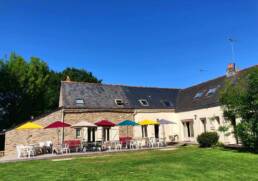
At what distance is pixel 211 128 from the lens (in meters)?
23.4

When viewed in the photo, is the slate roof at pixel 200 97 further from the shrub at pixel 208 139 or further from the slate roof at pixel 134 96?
the shrub at pixel 208 139

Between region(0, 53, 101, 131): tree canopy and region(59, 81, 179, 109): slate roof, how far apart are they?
800 cm

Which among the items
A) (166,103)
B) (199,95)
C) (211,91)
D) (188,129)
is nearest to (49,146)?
(166,103)

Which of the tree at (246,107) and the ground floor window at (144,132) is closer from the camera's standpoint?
the tree at (246,107)

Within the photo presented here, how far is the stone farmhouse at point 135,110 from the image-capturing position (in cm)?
2303

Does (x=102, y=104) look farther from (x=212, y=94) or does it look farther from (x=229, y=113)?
(x=229, y=113)

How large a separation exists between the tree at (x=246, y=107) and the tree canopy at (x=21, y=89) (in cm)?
2352

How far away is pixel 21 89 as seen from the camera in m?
31.3

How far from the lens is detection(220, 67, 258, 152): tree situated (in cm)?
1598

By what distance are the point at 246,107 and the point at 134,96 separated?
13737 millimetres

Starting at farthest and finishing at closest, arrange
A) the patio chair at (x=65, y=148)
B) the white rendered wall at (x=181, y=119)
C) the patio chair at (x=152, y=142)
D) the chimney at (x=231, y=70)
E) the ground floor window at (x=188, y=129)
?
the ground floor window at (x=188, y=129), the chimney at (x=231, y=70), the patio chair at (x=152, y=142), the white rendered wall at (x=181, y=119), the patio chair at (x=65, y=148)

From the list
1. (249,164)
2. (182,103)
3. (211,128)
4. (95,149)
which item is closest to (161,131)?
(182,103)

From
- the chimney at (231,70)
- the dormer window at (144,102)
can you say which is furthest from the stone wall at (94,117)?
the chimney at (231,70)

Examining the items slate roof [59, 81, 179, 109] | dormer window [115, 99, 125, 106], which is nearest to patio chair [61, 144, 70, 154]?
slate roof [59, 81, 179, 109]
